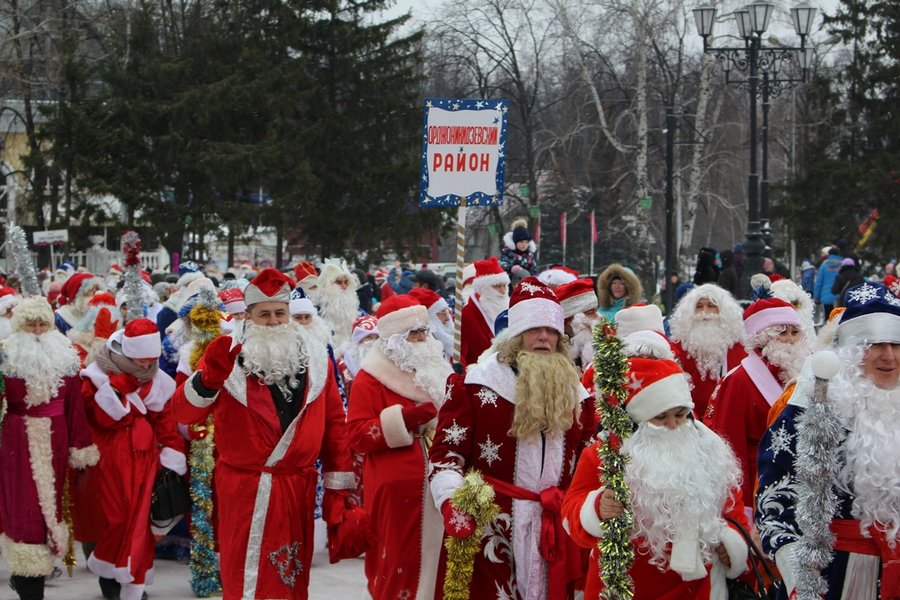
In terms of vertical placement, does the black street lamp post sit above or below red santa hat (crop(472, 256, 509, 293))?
above

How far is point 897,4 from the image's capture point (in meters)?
37.6

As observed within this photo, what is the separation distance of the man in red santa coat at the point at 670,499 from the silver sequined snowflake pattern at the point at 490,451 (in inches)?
29.1

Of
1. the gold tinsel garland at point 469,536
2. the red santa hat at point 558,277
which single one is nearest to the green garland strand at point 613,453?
the gold tinsel garland at point 469,536

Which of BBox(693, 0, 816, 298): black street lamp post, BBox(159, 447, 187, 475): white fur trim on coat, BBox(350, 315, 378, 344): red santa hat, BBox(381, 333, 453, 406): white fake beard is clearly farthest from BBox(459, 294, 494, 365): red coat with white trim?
BBox(693, 0, 816, 298): black street lamp post

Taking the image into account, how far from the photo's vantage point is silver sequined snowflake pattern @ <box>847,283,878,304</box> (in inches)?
183

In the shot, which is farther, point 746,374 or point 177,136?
point 177,136

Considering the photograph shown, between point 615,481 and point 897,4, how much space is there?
3564 cm

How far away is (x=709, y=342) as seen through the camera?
901cm

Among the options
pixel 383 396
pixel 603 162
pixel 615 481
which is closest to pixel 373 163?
pixel 603 162

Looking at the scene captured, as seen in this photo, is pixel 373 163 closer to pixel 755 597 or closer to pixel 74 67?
pixel 74 67

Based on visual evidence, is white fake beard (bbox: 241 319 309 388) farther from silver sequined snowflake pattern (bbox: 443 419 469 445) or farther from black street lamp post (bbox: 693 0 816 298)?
black street lamp post (bbox: 693 0 816 298)

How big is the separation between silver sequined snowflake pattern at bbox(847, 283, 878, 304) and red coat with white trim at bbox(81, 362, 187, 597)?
5.66 m

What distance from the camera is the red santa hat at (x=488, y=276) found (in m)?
11.0

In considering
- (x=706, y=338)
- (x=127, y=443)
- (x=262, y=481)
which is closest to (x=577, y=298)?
(x=706, y=338)
